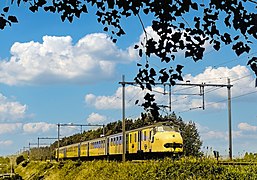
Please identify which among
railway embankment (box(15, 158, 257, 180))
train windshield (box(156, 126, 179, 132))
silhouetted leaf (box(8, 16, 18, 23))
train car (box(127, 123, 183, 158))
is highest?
silhouetted leaf (box(8, 16, 18, 23))

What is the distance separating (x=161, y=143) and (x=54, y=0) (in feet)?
84.9

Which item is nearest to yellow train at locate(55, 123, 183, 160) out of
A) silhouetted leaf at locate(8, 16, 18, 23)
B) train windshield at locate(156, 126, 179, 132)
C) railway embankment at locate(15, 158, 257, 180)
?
train windshield at locate(156, 126, 179, 132)

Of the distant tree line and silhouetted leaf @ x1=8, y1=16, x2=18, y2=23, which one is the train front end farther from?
silhouetted leaf @ x1=8, y1=16, x2=18, y2=23

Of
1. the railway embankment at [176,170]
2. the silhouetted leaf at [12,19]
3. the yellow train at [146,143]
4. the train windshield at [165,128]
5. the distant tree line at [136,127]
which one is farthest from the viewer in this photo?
the distant tree line at [136,127]

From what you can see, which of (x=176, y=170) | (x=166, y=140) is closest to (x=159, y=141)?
(x=166, y=140)

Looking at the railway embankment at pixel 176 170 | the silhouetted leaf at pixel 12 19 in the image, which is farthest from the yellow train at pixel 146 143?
the silhouetted leaf at pixel 12 19

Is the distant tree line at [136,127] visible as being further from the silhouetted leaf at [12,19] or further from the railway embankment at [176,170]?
the silhouetted leaf at [12,19]

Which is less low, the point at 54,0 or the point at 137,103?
the point at 54,0

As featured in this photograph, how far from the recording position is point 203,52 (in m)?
5.08

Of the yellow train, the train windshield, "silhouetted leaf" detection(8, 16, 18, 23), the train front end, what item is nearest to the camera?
"silhouetted leaf" detection(8, 16, 18, 23)

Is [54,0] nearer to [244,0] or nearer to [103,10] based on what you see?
[103,10]

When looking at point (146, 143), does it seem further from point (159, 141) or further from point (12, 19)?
point (12, 19)

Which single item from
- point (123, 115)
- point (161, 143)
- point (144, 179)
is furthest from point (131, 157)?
point (144, 179)

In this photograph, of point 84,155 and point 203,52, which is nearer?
point 203,52
